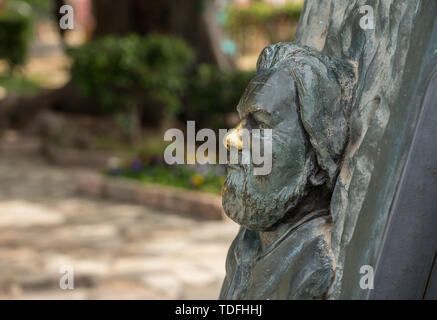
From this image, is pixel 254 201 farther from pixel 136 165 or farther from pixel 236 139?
pixel 136 165

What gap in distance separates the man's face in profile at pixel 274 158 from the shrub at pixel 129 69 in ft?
22.5

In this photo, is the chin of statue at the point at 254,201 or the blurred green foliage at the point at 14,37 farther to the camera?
the blurred green foliage at the point at 14,37

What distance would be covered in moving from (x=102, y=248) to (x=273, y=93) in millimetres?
4172

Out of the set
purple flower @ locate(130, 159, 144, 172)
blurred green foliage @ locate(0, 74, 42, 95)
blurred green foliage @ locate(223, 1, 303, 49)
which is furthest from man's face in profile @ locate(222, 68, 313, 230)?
blurred green foliage @ locate(223, 1, 303, 49)

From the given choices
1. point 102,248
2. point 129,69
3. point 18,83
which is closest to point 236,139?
point 102,248

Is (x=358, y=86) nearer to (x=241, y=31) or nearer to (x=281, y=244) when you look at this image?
(x=281, y=244)

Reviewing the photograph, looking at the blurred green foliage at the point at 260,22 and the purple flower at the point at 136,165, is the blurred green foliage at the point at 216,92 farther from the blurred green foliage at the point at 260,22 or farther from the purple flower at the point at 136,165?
the blurred green foliage at the point at 260,22

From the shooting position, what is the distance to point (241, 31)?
20344mm

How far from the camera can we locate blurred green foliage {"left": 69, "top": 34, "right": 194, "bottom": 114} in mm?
8672

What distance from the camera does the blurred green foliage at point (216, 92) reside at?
9.88 metres

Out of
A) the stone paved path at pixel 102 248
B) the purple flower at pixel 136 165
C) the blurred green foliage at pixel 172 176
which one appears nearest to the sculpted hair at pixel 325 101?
the stone paved path at pixel 102 248

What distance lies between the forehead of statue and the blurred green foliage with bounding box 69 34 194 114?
6.89m

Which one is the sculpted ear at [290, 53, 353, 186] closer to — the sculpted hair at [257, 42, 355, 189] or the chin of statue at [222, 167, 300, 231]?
the sculpted hair at [257, 42, 355, 189]
